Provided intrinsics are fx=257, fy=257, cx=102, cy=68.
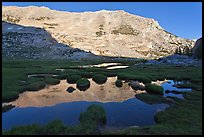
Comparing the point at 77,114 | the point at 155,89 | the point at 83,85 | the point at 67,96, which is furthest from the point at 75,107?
the point at 155,89

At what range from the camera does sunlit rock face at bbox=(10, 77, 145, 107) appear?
39.7 m

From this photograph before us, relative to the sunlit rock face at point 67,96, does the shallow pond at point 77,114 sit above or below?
below

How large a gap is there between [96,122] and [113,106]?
11945mm

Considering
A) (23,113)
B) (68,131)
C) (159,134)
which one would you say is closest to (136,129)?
(159,134)

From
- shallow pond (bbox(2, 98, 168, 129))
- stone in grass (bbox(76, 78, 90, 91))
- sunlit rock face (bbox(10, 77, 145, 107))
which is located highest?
stone in grass (bbox(76, 78, 90, 91))

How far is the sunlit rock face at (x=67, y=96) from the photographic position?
39.7m

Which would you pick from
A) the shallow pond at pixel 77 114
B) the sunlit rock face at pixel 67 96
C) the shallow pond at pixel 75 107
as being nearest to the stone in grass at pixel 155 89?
the shallow pond at pixel 75 107

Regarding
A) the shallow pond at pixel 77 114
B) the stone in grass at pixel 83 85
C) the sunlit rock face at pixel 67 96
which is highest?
the stone in grass at pixel 83 85

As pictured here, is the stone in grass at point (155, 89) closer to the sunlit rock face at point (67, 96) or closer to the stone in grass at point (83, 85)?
the sunlit rock face at point (67, 96)

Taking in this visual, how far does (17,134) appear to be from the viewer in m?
21.9

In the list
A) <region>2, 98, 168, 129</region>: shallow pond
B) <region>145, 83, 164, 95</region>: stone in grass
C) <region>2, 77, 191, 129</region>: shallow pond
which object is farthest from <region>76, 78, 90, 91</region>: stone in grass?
<region>145, 83, 164, 95</region>: stone in grass

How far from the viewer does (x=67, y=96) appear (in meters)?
44.5

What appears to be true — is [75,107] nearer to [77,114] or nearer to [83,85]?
[77,114]

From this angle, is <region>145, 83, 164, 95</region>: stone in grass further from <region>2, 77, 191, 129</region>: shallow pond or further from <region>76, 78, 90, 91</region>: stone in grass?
<region>76, 78, 90, 91</region>: stone in grass
